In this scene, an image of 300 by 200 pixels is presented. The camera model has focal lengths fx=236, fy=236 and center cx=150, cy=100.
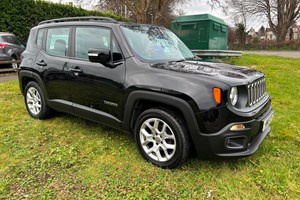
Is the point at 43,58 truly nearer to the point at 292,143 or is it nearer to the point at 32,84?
the point at 32,84

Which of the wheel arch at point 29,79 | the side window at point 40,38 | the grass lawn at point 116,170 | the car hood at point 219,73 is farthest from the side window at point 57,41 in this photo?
the car hood at point 219,73

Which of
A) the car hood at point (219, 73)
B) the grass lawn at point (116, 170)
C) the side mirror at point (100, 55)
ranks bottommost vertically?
the grass lawn at point (116, 170)

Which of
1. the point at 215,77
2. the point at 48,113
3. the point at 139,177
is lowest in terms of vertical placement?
the point at 139,177

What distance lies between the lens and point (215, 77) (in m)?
2.46

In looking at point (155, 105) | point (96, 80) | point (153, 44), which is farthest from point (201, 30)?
point (155, 105)

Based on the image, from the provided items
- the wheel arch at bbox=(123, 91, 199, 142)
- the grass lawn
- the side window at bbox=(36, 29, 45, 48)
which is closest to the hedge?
the side window at bbox=(36, 29, 45, 48)

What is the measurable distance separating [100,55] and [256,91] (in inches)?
76.2

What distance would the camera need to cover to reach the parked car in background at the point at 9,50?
9320mm

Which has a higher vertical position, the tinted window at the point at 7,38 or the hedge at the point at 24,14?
the hedge at the point at 24,14

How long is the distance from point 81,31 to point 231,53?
24.5 feet

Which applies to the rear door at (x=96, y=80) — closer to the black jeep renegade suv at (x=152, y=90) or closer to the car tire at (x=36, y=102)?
the black jeep renegade suv at (x=152, y=90)

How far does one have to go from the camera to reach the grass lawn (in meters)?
2.39

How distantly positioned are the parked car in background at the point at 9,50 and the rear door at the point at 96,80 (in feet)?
24.3

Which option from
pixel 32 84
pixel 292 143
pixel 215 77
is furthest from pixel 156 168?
pixel 32 84
